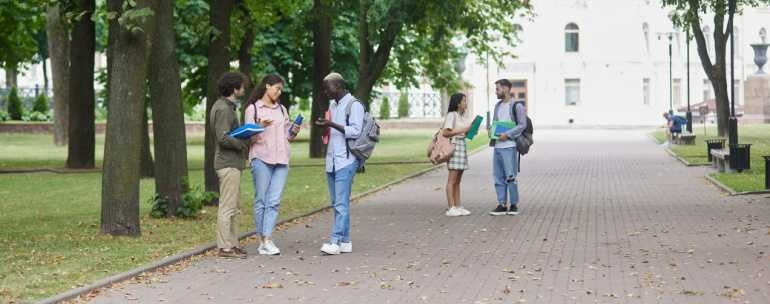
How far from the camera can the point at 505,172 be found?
18656 mm

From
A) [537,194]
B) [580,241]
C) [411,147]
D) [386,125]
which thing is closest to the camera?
[580,241]

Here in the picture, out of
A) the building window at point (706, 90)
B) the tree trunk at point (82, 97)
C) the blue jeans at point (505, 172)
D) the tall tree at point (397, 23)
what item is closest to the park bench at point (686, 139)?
the tall tree at point (397, 23)

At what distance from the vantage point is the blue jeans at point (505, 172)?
18.6 m

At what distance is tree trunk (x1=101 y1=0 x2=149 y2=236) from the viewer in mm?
15164

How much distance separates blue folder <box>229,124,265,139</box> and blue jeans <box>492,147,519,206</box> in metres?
5.80

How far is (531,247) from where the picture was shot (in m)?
14.3

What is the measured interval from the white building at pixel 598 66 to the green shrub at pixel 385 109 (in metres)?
9.17

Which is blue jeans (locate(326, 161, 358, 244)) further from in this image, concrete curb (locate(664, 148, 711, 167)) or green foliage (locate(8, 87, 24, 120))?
green foliage (locate(8, 87, 24, 120))

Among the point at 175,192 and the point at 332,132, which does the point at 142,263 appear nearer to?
the point at 332,132

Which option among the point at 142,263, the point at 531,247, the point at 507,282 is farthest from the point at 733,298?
the point at 142,263

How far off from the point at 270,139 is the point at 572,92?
76831 millimetres

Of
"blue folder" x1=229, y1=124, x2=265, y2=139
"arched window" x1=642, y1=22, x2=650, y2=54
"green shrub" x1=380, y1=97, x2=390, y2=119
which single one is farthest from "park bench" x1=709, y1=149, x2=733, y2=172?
"arched window" x1=642, y1=22, x2=650, y2=54

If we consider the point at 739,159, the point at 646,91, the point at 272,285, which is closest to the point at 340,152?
the point at 272,285

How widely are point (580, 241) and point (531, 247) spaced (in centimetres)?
78
